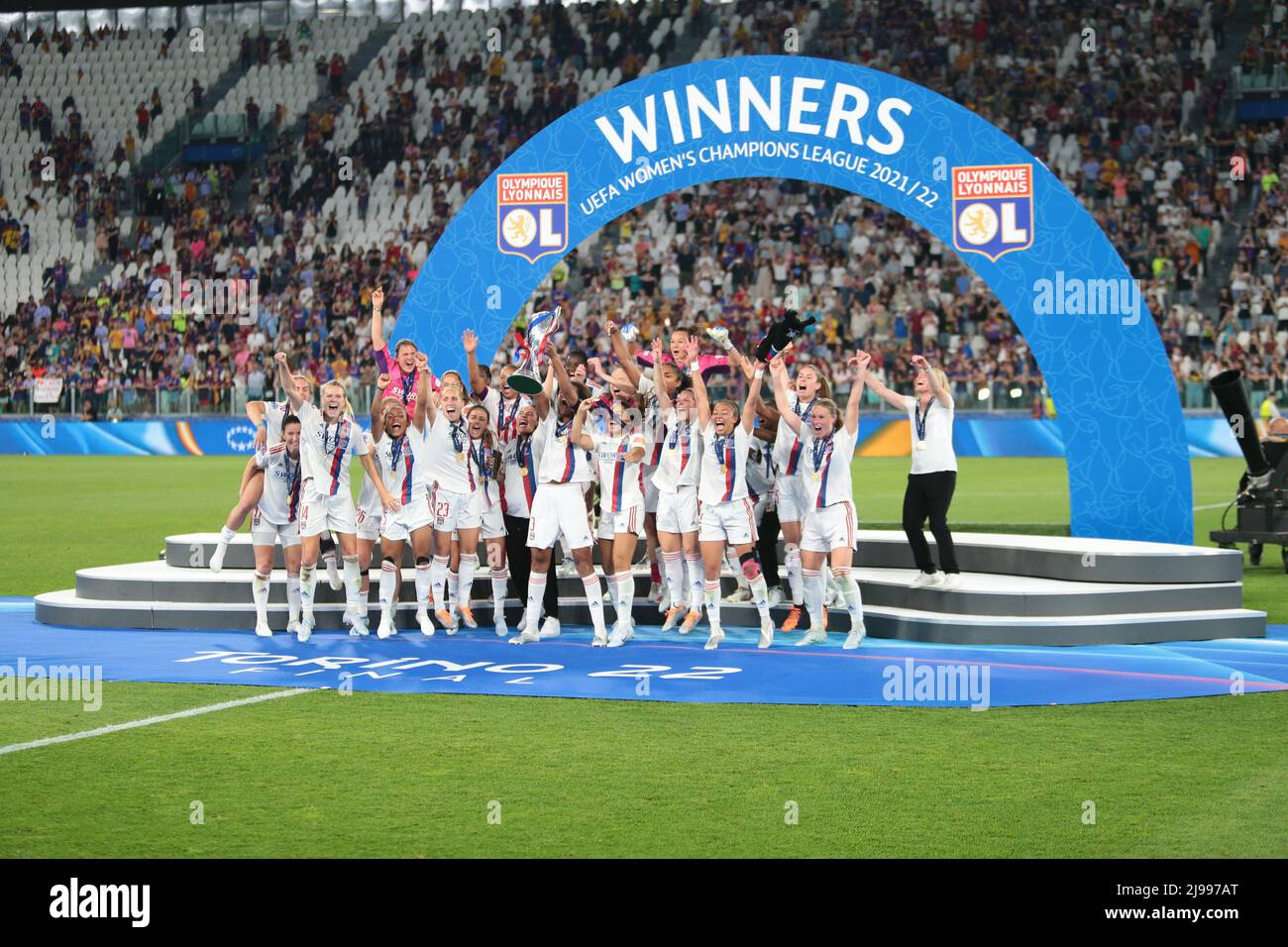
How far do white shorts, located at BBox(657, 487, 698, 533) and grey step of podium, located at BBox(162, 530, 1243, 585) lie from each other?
8.73ft

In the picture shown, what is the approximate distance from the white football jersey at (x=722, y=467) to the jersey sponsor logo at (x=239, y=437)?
24.9 meters

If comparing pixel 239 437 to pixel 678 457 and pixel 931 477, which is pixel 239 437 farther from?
pixel 931 477

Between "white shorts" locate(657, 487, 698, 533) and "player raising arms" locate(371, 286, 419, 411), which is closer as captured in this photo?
"white shorts" locate(657, 487, 698, 533)

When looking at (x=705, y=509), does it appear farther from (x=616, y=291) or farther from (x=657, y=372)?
(x=616, y=291)

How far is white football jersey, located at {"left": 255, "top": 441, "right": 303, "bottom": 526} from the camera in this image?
1223 cm

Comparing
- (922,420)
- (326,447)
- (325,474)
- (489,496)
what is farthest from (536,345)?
(922,420)

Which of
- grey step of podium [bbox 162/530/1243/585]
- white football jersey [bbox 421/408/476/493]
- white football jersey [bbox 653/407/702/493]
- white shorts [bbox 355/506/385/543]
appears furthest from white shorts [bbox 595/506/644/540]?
grey step of podium [bbox 162/530/1243/585]

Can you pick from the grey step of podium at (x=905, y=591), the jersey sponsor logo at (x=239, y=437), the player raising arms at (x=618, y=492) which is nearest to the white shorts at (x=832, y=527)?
the grey step of podium at (x=905, y=591)

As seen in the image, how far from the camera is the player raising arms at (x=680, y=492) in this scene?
11938mm

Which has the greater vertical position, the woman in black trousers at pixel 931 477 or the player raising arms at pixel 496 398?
the player raising arms at pixel 496 398

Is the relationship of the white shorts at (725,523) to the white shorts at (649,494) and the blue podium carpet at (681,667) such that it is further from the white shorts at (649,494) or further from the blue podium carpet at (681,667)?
the white shorts at (649,494)

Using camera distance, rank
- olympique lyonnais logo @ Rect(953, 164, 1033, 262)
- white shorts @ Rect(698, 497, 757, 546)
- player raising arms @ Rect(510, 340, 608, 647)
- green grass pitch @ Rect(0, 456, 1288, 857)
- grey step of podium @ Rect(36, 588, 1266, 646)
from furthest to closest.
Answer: olympique lyonnais logo @ Rect(953, 164, 1033, 262) < player raising arms @ Rect(510, 340, 608, 647) < white shorts @ Rect(698, 497, 757, 546) < grey step of podium @ Rect(36, 588, 1266, 646) < green grass pitch @ Rect(0, 456, 1288, 857)

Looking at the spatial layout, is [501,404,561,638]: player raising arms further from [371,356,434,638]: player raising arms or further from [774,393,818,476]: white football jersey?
[774,393,818,476]: white football jersey

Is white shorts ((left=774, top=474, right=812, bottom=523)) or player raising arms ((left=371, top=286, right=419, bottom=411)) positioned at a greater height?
player raising arms ((left=371, top=286, right=419, bottom=411))
